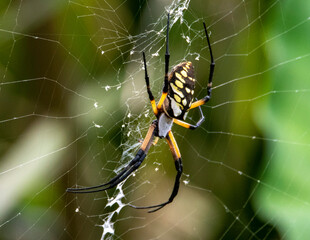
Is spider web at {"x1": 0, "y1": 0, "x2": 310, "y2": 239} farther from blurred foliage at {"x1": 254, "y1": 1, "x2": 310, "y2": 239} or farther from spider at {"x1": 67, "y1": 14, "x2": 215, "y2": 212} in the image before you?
spider at {"x1": 67, "y1": 14, "x2": 215, "y2": 212}

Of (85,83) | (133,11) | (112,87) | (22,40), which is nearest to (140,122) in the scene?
(112,87)

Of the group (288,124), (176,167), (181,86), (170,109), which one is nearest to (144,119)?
(176,167)

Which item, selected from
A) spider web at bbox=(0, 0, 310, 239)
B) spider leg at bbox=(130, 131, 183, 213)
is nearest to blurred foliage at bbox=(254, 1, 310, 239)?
spider web at bbox=(0, 0, 310, 239)

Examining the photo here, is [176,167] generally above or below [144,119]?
below

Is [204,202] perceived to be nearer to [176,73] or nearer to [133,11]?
[176,73]

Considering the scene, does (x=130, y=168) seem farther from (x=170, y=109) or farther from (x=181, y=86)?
(x=181, y=86)

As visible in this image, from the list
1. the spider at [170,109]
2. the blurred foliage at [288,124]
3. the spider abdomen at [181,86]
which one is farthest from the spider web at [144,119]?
the spider abdomen at [181,86]
